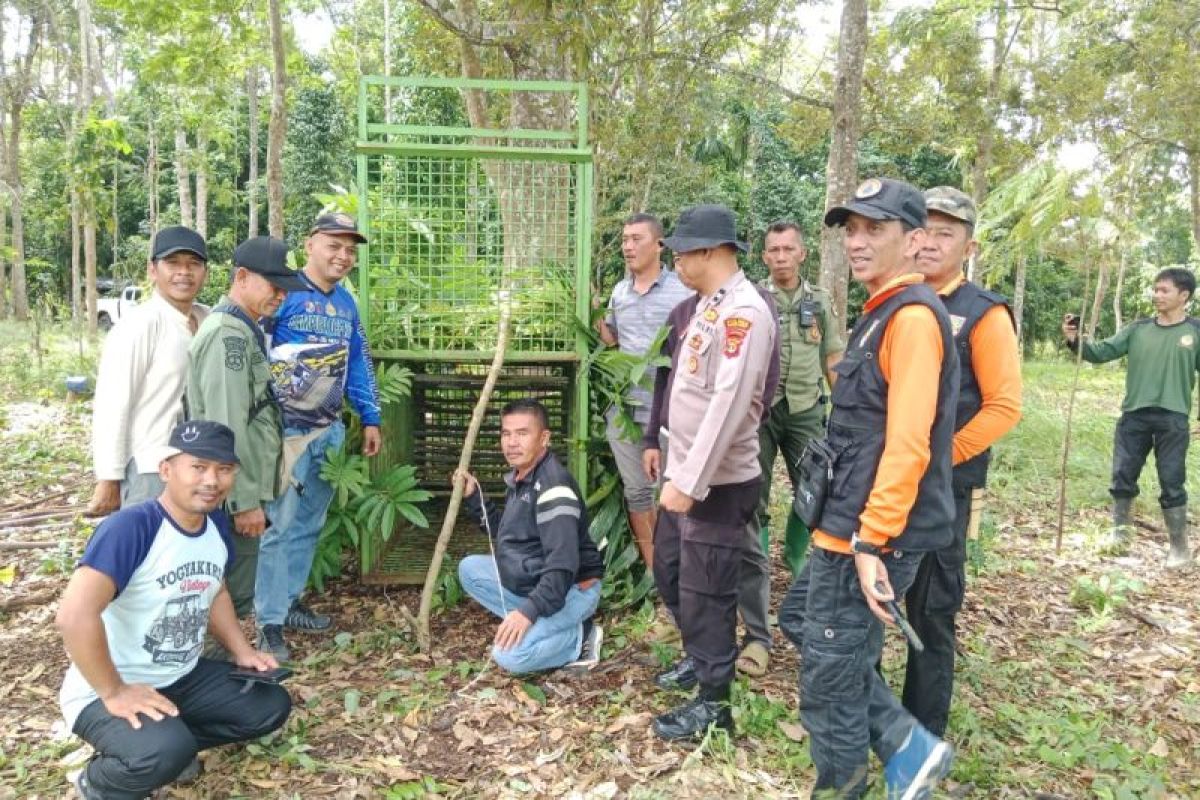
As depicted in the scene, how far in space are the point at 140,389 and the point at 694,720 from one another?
256 centimetres

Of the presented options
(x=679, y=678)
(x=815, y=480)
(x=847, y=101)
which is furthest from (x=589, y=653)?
A: (x=847, y=101)

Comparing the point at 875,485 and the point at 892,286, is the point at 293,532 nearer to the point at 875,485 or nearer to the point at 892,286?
the point at 875,485

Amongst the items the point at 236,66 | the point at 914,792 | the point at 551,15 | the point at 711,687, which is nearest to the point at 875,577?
the point at 914,792

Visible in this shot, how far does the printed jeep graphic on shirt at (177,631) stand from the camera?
2734 millimetres

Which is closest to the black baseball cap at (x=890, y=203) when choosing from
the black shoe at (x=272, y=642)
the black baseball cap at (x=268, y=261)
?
the black baseball cap at (x=268, y=261)

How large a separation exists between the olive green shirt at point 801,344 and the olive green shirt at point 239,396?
2446 millimetres

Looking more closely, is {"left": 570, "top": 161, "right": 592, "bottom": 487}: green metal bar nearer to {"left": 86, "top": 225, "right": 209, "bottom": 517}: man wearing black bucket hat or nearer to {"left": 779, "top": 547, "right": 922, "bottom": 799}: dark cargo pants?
{"left": 86, "top": 225, "right": 209, "bottom": 517}: man wearing black bucket hat

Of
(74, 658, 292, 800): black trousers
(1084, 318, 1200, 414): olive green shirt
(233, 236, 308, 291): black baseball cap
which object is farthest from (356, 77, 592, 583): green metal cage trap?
(1084, 318, 1200, 414): olive green shirt

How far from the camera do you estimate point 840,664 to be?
2.48 meters

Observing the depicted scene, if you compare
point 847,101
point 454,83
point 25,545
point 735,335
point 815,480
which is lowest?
point 25,545

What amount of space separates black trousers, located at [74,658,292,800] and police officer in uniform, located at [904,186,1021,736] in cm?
244

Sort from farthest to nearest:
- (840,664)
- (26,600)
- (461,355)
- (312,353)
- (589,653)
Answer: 1. (26,600)
2. (461,355)
3. (589,653)
4. (312,353)
5. (840,664)

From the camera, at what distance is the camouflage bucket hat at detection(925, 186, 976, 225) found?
2.94 m

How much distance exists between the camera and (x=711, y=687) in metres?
3.24
